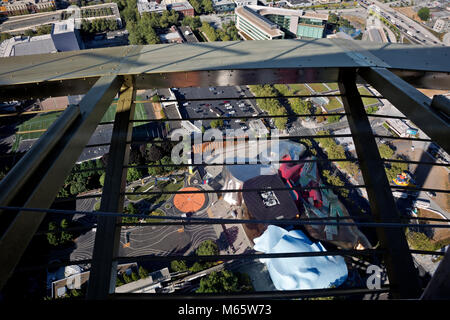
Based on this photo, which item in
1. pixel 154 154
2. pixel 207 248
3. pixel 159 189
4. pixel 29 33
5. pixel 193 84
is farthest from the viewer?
pixel 29 33

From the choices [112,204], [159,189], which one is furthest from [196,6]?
[112,204]

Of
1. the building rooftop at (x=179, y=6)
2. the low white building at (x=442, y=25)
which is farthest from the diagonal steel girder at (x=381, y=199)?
the low white building at (x=442, y=25)

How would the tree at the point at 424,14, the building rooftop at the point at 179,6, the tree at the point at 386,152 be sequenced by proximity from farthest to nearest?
the building rooftop at the point at 179,6 → the tree at the point at 424,14 → the tree at the point at 386,152

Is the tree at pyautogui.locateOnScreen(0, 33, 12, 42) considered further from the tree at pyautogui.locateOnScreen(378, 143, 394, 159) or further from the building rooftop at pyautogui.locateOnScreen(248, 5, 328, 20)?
the tree at pyautogui.locateOnScreen(378, 143, 394, 159)

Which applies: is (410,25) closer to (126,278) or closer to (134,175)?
(134,175)

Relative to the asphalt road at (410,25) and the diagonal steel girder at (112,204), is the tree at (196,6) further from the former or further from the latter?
the diagonal steel girder at (112,204)
